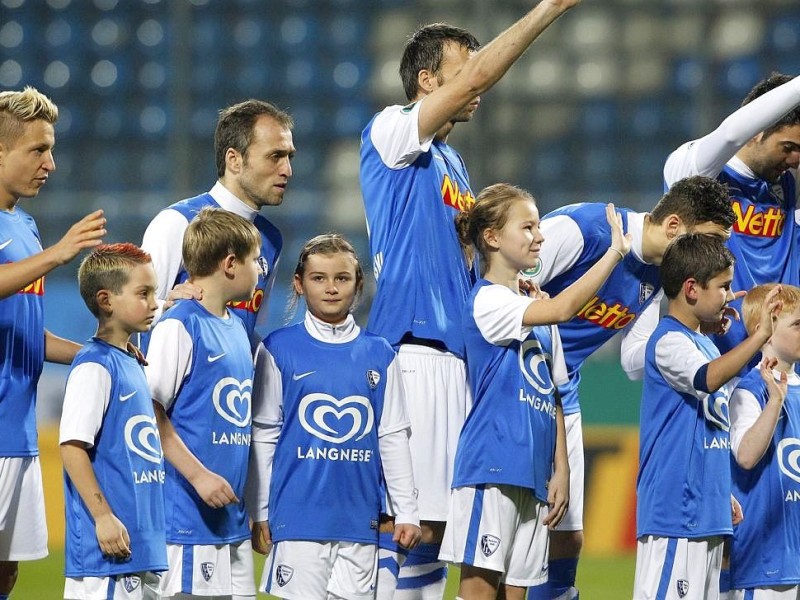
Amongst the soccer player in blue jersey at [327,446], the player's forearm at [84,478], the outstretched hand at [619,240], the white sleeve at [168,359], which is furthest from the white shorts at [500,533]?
the player's forearm at [84,478]

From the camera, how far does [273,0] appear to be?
11.6 meters

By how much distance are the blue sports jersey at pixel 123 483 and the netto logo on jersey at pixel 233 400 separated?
0.76 ft

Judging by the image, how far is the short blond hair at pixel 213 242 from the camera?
12.2ft

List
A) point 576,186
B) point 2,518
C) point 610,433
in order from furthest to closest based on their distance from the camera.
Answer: point 576,186 → point 610,433 → point 2,518

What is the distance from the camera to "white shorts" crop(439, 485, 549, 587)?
3.68 m

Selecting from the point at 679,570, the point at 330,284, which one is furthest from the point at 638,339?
the point at 330,284

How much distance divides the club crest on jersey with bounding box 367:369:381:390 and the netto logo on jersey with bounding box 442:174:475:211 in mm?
644

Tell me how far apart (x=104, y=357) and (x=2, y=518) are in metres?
0.62

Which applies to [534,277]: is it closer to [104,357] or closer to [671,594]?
[671,594]

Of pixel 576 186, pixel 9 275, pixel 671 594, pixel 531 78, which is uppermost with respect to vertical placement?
pixel 531 78

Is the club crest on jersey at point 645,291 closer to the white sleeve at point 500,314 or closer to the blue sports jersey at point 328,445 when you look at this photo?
the white sleeve at point 500,314

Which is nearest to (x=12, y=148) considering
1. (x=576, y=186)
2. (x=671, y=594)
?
(x=671, y=594)

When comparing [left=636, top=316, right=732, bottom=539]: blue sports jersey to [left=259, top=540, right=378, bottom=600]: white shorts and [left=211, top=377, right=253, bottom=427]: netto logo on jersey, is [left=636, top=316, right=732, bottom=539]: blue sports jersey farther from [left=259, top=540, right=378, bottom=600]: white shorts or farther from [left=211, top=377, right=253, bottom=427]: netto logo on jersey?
[left=211, top=377, right=253, bottom=427]: netto logo on jersey

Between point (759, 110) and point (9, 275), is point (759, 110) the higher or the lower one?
the higher one
